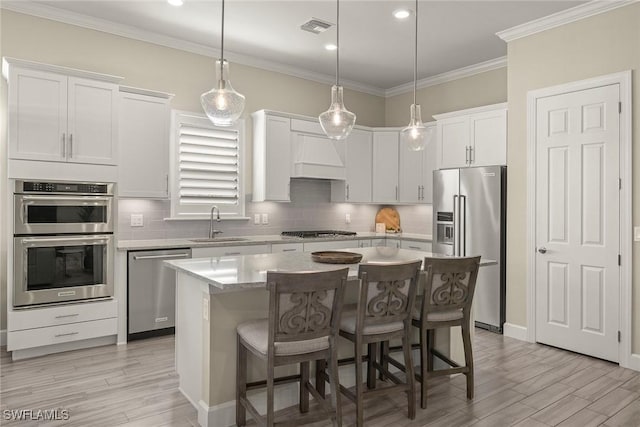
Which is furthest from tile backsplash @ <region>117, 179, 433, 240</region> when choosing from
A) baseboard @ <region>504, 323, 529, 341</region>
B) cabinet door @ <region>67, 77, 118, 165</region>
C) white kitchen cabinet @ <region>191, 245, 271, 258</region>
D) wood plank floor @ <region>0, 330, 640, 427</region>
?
baseboard @ <region>504, 323, 529, 341</region>

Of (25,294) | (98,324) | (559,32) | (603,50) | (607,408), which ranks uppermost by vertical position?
(559,32)

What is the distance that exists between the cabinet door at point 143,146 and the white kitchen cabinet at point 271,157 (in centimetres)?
118

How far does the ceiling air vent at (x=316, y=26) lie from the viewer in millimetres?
4379

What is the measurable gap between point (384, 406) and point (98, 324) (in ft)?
8.99

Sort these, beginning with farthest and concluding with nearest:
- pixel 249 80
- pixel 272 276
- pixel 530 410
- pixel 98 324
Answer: pixel 249 80
pixel 98 324
pixel 530 410
pixel 272 276

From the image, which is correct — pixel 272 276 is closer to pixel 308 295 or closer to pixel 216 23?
pixel 308 295

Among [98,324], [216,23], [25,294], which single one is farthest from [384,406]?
[216,23]

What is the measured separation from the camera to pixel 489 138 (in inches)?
195

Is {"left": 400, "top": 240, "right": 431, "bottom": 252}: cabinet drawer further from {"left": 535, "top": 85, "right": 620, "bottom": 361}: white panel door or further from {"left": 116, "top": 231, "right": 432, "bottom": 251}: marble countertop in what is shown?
{"left": 535, "top": 85, "right": 620, "bottom": 361}: white panel door

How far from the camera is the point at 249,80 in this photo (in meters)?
5.57

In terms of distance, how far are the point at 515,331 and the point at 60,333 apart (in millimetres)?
4358

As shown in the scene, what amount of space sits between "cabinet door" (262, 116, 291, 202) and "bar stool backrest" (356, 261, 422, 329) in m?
2.99

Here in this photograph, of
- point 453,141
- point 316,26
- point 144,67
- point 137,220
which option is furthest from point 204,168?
point 453,141

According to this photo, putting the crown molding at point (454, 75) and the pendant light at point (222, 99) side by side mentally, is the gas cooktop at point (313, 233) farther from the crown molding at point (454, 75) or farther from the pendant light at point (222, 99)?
the pendant light at point (222, 99)
